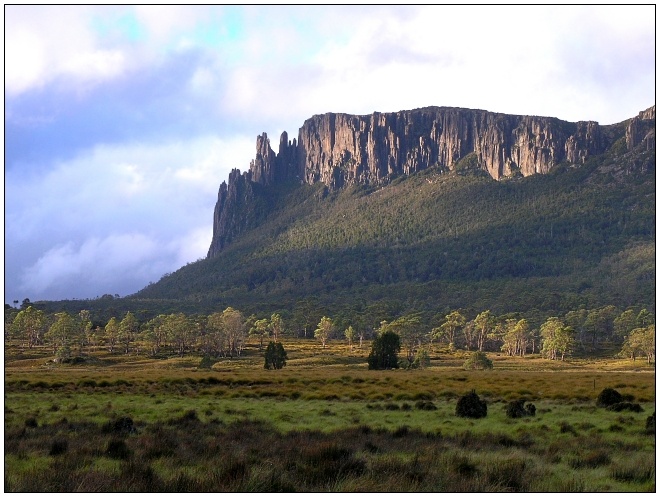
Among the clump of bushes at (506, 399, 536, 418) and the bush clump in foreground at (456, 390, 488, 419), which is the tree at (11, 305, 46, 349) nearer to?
the bush clump in foreground at (456, 390, 488, 419)

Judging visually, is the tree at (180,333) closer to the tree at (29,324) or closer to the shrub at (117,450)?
the tree at (29,324)

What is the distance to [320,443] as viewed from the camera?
13711 mm

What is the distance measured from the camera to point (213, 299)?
173750mm

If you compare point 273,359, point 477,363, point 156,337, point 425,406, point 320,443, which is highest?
point 320,443

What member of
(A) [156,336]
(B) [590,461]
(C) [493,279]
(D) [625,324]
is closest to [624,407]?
(B) [590,461]

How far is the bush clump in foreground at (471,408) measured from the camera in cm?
2127

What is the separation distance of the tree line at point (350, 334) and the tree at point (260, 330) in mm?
174

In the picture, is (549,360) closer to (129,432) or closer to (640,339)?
(640,339)

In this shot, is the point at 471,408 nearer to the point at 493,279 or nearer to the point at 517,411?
the point at 517,411

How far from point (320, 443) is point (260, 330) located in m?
95.5

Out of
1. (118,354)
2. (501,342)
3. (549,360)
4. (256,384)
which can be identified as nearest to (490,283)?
(501,342)

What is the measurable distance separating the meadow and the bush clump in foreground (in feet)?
1.20

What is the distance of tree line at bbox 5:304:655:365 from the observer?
85.6 m

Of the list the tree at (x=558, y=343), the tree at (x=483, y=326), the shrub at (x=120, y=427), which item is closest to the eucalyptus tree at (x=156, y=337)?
the tree at (x=483, y=326)
